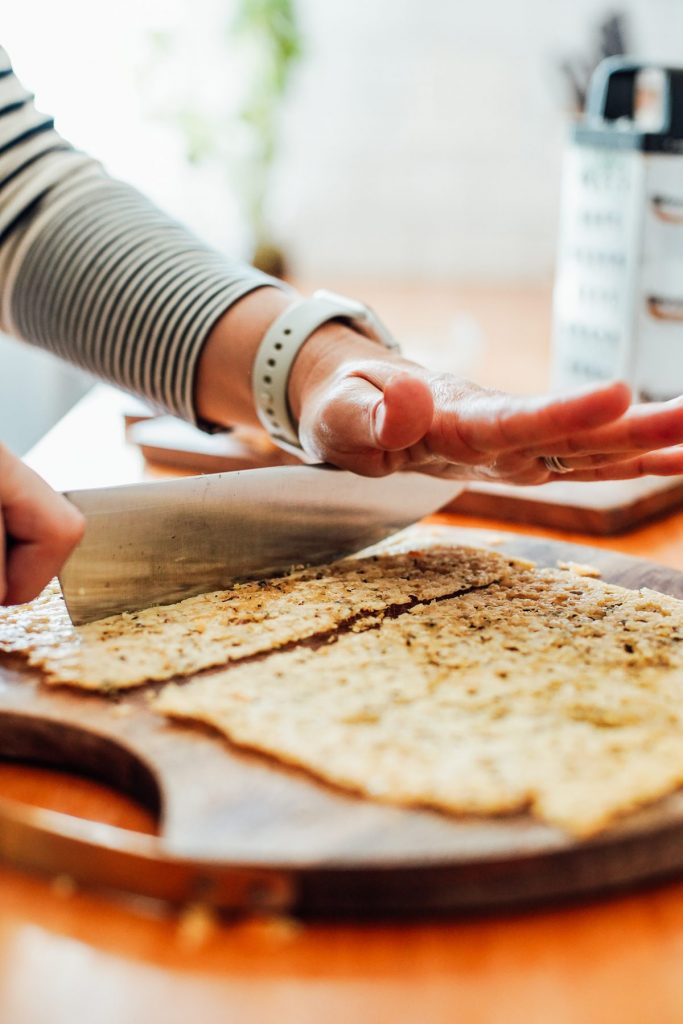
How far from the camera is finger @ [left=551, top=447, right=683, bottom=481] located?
837 mm

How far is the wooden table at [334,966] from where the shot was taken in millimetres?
460

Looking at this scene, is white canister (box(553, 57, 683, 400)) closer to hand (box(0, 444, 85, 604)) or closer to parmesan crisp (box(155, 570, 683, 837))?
parmesan crisp (box(155, 570, 683, 837))

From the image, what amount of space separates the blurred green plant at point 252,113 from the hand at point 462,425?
2023 mm

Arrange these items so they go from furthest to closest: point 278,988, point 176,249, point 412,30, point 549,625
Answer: point 412,30
point 176,249
point 549,625
point 278,988

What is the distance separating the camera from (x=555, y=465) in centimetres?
83

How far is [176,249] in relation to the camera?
1139 millimetres

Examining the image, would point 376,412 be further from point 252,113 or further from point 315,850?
point 252,113

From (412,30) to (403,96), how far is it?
0.63 ft

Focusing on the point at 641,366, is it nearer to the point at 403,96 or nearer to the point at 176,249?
the point at 176,249

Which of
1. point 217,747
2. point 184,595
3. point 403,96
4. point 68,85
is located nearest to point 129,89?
point 68,85

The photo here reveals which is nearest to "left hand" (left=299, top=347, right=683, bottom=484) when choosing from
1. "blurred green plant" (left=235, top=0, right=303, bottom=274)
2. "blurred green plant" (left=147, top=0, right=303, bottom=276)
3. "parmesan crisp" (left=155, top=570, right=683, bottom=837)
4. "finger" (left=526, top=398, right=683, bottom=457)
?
"finger" (left=526, top=398, right=683, bottom=457)

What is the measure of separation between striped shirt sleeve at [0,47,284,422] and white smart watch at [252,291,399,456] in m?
0.07

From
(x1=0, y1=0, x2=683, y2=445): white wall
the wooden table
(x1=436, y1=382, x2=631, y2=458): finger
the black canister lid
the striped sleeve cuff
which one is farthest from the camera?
(x1=0, y1=0, x2=683, y2=445): white wall

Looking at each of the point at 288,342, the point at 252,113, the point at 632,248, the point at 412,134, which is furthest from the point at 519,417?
the point at 412,134
